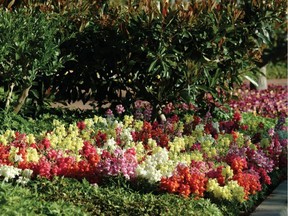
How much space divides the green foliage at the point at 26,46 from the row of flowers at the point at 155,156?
675 millimetres

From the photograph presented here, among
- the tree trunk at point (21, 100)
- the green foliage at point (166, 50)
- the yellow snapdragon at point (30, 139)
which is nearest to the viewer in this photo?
the yellow snapdragon at point (30, 139)

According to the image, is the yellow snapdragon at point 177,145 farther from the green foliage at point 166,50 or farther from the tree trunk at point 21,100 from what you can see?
the tree trunk at point 21,100

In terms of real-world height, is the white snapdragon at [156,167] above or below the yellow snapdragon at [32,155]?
below

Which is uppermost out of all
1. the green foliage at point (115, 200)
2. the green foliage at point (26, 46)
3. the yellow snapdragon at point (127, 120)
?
the green foliage at point (26, 46)

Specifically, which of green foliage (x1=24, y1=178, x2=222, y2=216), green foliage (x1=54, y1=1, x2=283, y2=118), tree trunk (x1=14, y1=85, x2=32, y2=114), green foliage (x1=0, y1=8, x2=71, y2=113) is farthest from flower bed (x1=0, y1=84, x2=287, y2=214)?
tree trunk (x1=14, y1=85, x2=32, y2=114)

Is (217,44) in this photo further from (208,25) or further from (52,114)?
(52,114)

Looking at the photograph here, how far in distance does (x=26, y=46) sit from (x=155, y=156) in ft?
7.47

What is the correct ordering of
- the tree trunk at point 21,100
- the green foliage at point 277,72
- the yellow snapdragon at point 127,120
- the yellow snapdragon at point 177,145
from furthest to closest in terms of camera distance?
the green foliage at point 277,72 < the tree trunk at point 21,100 < the yellow snapdragon at point 127,120 < the yellow snapdragon at point 177,145

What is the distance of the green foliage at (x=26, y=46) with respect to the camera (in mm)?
7805

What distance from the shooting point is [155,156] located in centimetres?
648

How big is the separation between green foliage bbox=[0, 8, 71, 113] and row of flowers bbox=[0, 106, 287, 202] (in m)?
0.68

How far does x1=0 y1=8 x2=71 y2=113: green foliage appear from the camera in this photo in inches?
307

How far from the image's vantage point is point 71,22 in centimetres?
916

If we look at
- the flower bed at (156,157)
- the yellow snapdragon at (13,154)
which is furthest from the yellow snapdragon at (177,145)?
the yellow snapdragon at (13,154)
